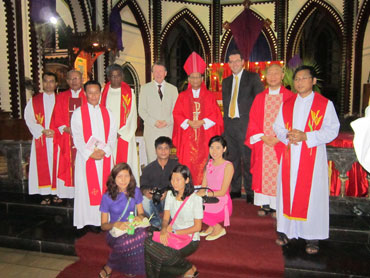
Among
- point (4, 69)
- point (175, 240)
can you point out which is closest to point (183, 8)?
point (4, 69)

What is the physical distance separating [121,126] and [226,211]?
1.73 metres

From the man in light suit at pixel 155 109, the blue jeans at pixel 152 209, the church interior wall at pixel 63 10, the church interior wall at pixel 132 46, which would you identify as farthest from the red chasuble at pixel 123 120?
the church interior wall at pixel 63 10

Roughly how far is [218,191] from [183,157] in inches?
41.7

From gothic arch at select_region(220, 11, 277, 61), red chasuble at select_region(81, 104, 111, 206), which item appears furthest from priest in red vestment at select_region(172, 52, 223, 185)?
gothic arch at select_region(220, 11, 277, 61)

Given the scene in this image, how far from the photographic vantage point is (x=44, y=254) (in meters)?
3.41

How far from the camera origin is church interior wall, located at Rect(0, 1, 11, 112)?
7828 mm

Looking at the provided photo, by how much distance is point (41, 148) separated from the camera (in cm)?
421

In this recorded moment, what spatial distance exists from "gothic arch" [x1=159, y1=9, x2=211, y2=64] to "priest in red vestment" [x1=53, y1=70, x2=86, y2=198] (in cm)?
1017

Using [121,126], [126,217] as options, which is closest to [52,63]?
[121,126]

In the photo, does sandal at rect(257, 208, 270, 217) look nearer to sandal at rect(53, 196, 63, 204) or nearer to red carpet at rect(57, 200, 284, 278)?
red carpet at rect(57, 200, 284, 278)

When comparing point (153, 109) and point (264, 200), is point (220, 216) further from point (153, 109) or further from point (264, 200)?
point (153, 109)

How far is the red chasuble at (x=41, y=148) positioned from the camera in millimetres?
4203

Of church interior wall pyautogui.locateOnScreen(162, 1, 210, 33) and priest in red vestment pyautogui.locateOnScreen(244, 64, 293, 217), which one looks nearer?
priest in red vestment pyautogui.locateOnScreen(244, 64, 293, 217)

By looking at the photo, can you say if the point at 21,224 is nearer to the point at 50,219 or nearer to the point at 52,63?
the point at 50,219
